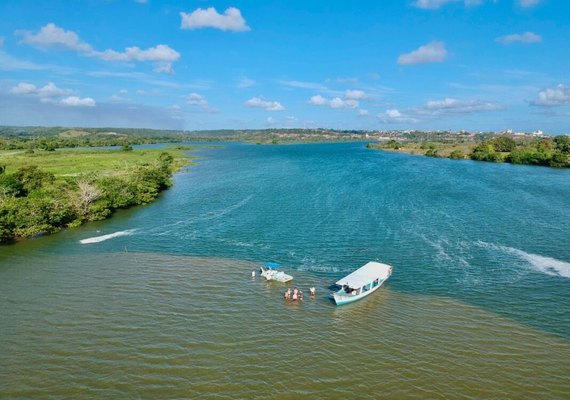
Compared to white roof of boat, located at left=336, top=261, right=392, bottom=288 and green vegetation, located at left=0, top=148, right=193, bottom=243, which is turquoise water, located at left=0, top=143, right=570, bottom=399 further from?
green vegetation, located at left=0, top=148, right=193, bottom=243

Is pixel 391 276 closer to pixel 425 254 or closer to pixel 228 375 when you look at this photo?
pixel 425 254

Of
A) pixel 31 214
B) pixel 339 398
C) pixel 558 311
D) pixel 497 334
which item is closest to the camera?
pixel 339 398

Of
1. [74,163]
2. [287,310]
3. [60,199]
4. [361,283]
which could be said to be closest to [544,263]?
[361,283]

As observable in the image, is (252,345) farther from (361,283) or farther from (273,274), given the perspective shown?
(361,283)

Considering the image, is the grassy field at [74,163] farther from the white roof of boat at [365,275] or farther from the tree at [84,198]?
the white roof of boat at [365,275]

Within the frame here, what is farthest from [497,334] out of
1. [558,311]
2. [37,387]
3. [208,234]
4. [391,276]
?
[208,234]

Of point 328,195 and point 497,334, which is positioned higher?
point 328,195
